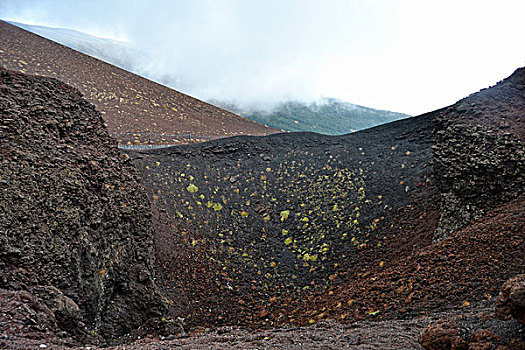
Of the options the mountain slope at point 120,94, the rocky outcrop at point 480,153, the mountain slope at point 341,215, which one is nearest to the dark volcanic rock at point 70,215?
the mountain slope at point 341,215

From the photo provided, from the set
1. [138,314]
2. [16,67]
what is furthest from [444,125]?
[16,67]

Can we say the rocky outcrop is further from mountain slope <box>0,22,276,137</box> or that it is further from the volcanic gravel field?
mountain slope <box>0,22,276,137</box>

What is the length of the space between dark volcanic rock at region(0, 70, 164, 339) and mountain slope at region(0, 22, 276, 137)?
55.2ft

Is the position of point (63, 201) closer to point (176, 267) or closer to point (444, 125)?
point (176, 267)

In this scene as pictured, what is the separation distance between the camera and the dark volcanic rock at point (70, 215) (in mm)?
4160

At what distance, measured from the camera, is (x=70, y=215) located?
15.9 feet

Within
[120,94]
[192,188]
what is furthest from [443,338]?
[120,94]

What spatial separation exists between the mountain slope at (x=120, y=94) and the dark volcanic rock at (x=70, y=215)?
55.2 ft

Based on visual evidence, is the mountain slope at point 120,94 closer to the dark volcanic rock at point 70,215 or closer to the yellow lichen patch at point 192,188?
the yellow lichen patch at point 192,188

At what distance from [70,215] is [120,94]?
1034 inches

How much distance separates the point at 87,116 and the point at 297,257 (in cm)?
597

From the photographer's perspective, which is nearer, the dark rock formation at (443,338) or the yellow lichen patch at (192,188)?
the dark rock formation at (443,338)

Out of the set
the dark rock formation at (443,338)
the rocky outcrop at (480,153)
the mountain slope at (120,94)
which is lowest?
the dark rock formation at (443,338)

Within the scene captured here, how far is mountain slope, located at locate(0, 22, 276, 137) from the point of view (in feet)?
81.0
